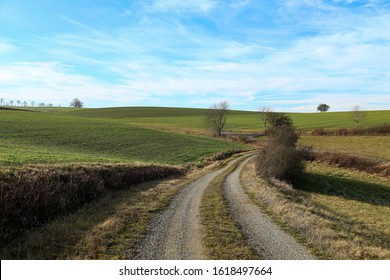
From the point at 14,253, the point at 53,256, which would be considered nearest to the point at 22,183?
the point at 14,253

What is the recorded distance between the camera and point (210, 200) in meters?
17.8

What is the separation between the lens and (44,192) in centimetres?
1273

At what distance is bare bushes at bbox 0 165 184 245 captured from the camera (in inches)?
421

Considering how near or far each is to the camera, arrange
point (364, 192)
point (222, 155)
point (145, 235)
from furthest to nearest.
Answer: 1. point (222, 155)
2. point (364, 192)
3. point (145, 235)

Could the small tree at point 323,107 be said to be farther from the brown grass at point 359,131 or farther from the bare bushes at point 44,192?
the bare bushes at point 44,192

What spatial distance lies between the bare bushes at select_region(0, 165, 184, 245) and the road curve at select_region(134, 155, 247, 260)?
3.89 m

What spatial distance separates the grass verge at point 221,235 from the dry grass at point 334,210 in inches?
79.5

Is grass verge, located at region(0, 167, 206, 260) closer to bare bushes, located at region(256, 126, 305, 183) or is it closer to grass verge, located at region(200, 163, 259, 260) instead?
grass verge, located at region(200, 163, 259, 260)

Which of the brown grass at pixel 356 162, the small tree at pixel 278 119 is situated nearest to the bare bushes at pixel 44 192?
the brown grass at pixel 356 162

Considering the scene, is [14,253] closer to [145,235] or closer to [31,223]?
[31,223]

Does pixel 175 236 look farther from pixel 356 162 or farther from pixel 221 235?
pixel 356 162

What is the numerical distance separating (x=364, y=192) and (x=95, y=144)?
33502 mm

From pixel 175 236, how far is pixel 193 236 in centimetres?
58

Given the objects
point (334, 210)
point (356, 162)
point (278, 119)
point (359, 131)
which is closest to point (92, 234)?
point (334, 210)
